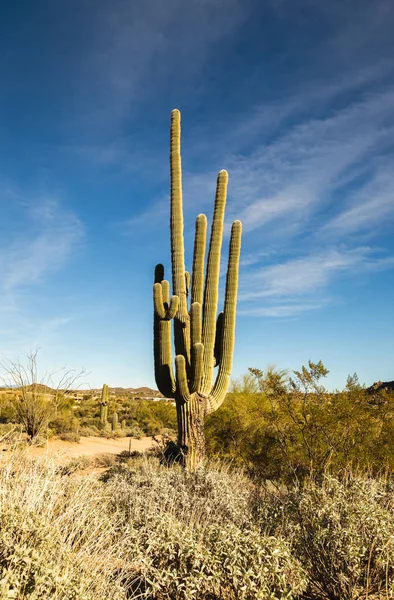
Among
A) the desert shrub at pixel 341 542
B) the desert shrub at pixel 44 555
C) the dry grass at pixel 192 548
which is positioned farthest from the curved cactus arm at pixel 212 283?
the desert shrub at pixel 44 555

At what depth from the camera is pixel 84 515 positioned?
13.3ft

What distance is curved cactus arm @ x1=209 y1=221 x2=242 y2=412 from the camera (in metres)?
9.45

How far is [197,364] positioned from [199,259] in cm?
240

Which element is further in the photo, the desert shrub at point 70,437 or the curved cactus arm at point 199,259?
the desert shrub at point 70,437

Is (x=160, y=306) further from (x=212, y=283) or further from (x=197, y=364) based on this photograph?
(x=197, y=364)

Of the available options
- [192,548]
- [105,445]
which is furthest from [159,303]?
[105,445]

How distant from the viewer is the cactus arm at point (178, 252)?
9.07 meters

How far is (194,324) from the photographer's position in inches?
355

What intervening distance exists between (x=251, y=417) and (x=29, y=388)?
→ 732 centimetres

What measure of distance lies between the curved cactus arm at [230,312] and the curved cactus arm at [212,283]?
291mm

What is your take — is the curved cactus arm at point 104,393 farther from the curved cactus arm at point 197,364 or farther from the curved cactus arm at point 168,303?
the curved cactus arm at point 197,364

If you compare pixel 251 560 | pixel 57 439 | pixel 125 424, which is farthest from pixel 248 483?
pixel 125 424

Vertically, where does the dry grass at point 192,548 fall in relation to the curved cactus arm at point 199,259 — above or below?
below

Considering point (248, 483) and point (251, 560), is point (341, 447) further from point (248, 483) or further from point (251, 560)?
point (251, 560)
